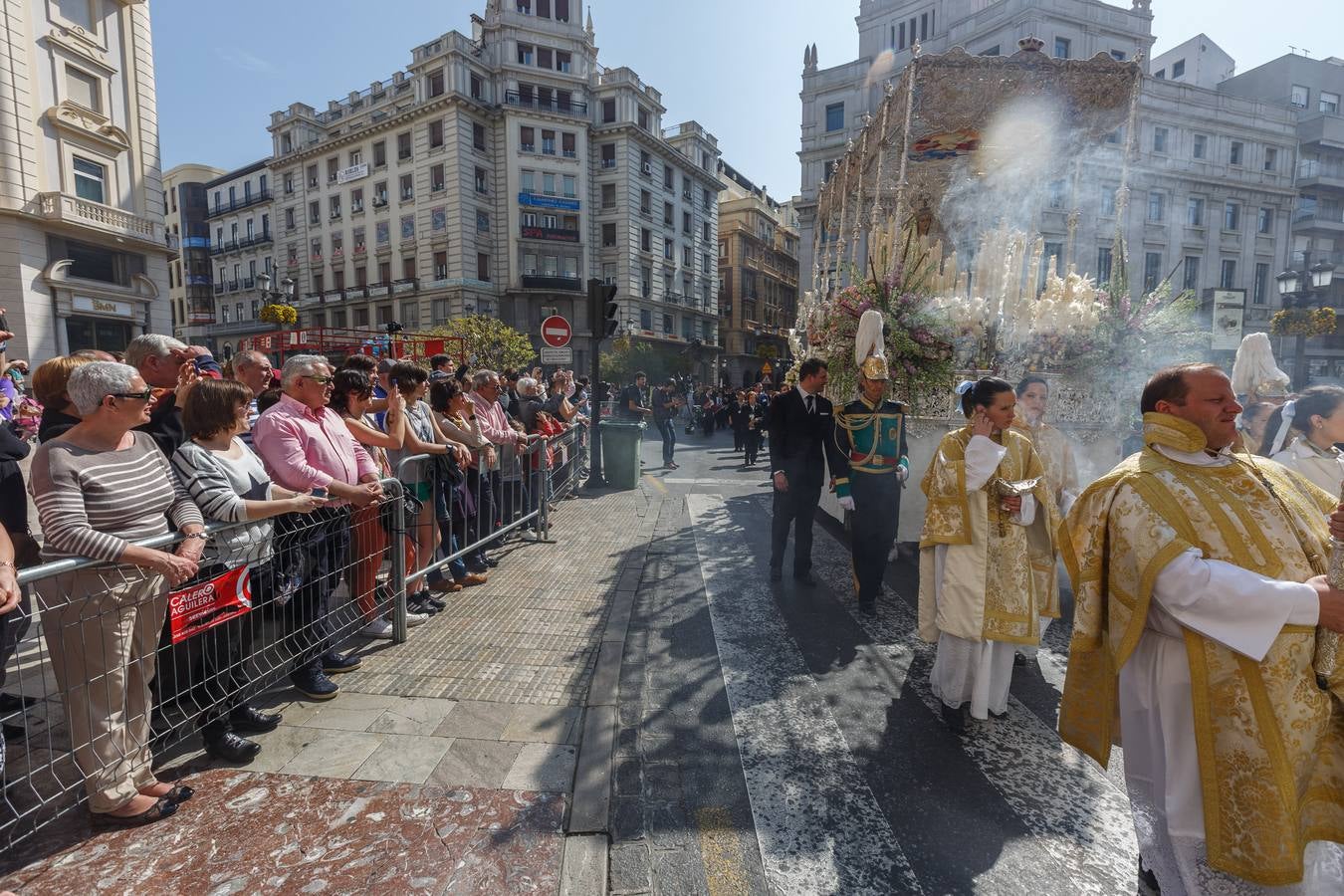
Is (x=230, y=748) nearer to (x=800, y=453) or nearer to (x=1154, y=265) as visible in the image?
(x=800, y=453)

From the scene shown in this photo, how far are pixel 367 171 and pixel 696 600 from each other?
149 ft

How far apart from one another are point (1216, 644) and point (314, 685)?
412 centimetres

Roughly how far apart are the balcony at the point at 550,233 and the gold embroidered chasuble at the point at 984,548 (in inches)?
1541

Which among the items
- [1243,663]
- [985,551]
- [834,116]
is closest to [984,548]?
[985,551]

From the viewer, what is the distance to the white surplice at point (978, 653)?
11.1ft

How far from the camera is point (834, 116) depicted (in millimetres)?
35188

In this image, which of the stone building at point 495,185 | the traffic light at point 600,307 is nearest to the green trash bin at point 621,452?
the traffic light at point 600,307

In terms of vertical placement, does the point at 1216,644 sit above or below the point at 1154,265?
below

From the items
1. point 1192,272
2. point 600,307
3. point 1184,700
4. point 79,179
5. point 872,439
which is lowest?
point 1184,700

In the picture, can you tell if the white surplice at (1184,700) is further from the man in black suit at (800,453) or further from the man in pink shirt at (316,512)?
the man in pink shirt at (316,512)

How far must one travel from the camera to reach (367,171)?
41.2 m

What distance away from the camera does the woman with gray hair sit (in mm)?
2393

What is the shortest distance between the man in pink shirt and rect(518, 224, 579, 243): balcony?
1488 inches

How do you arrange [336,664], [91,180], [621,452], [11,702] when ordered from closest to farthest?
1. [11,702]
2. [336,664]
3. [621,452]
4. [91,180]
